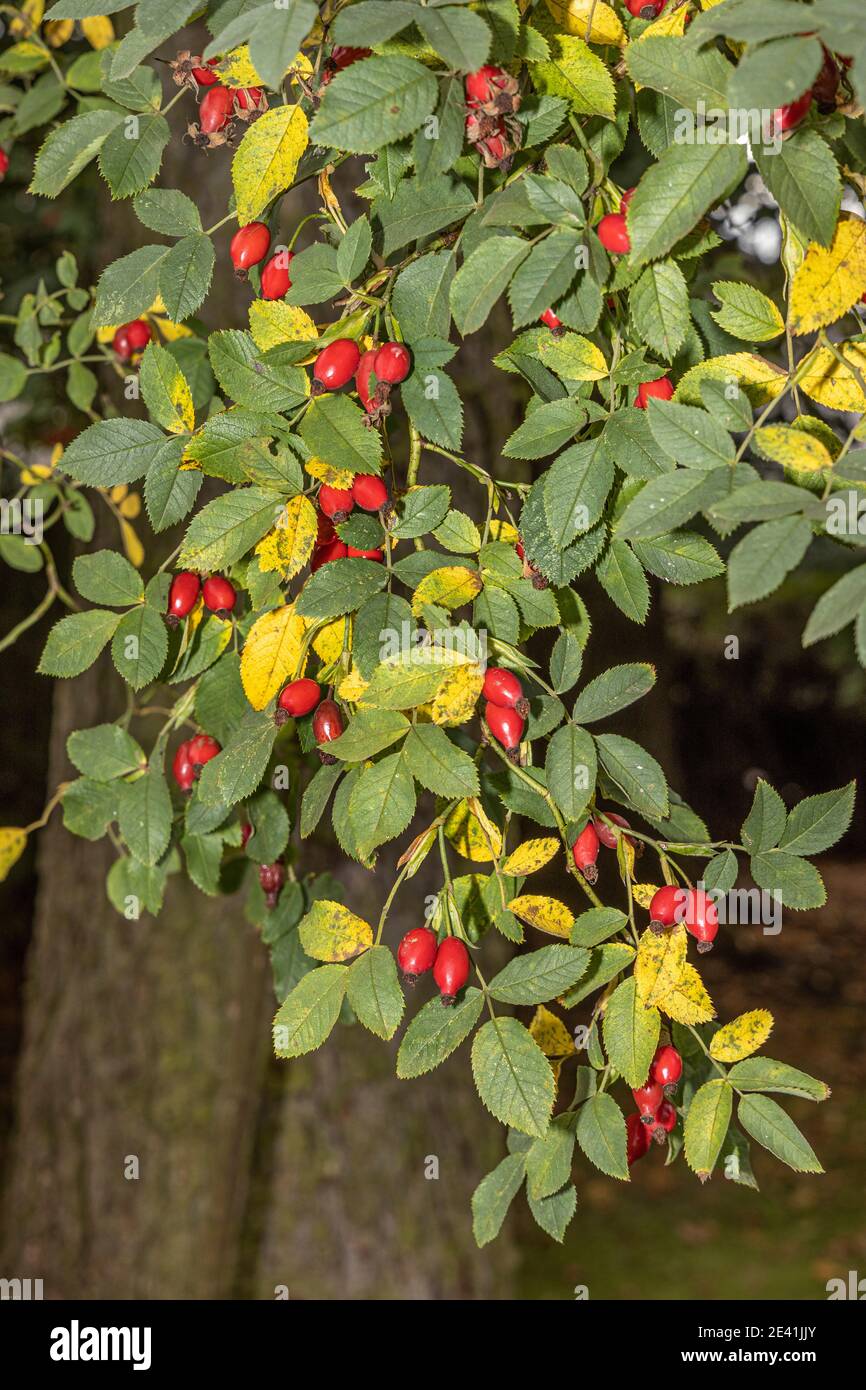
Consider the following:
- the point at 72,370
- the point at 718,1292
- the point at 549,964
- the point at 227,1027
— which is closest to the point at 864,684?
the point at 718,1292

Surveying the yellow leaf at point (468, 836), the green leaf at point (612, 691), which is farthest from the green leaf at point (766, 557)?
the yellow leaf at point (468, 836)

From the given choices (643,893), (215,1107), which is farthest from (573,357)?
(215,1107)

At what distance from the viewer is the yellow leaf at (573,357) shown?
84 centimetres

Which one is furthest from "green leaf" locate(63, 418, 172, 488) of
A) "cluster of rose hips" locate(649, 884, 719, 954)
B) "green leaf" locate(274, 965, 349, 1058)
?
"cluster of rose hips" locate(649, 884, 719, 954)

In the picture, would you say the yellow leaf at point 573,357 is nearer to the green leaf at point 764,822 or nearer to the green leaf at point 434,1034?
the green leaf at point 764,822

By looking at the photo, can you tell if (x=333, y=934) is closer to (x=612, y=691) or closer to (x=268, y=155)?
(x=612, y=691)

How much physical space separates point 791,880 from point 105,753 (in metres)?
0.64

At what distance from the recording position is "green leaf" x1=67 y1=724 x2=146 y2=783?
3.80ft

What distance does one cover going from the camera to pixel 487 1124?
205 centimetres

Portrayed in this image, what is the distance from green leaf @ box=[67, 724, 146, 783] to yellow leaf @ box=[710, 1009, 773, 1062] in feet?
1.92

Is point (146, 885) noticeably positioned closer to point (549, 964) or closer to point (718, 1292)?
point (549, 964)

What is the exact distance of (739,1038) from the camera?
3.03ft

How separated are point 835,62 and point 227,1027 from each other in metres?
1.60

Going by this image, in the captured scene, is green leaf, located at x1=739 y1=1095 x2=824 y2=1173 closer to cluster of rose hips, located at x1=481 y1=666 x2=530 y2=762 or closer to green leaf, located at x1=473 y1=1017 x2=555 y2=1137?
green leaf, located at x1=473 y1=1017 x2=555 y2=1137
